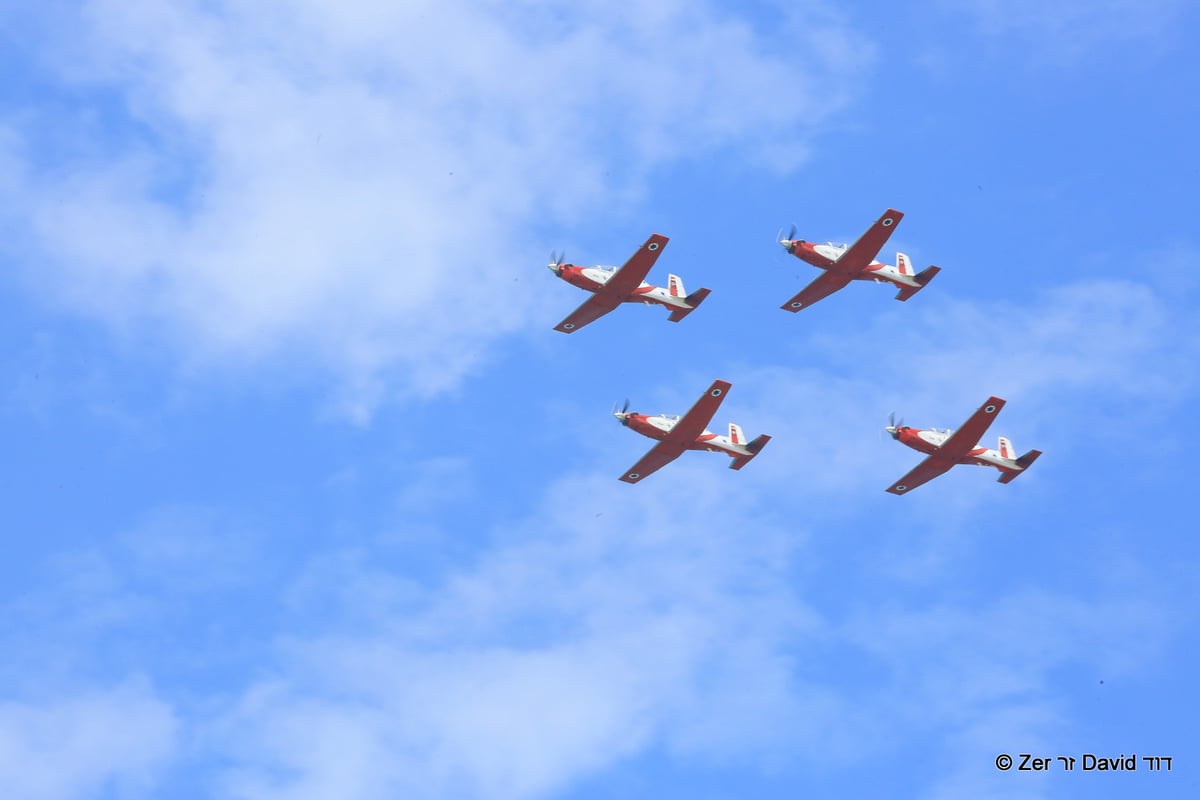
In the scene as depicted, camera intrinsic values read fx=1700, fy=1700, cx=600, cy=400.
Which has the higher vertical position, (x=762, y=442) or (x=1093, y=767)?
(x=762, y=442)

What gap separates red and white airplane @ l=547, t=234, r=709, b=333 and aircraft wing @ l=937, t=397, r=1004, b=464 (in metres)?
16.7

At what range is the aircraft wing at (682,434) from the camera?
3767 inches

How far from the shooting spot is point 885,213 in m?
98.0

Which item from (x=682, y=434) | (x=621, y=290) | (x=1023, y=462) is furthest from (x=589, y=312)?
(x=1023, y=462)

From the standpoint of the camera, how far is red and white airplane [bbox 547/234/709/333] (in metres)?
98.1

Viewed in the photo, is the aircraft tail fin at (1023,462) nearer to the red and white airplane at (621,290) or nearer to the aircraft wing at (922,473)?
the aircraft wing at (922,473)

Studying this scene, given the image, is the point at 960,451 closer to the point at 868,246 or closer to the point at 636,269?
the point at 868,246

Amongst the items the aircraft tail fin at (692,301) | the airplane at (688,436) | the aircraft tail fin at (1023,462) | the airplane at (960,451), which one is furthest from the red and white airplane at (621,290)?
the aircraft tail fin at (1023,462)

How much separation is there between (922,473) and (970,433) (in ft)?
14.4

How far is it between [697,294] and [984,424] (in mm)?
18236

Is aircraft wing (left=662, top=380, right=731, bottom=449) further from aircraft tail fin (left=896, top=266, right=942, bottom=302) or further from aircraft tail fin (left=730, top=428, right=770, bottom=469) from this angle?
aircraft tail fin (left=896, top=266, right=942, bottom=302)

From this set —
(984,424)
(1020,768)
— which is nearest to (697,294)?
(984,424)

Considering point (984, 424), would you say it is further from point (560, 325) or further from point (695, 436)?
point (560, 325)

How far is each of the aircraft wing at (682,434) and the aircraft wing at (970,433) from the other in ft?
46.4
